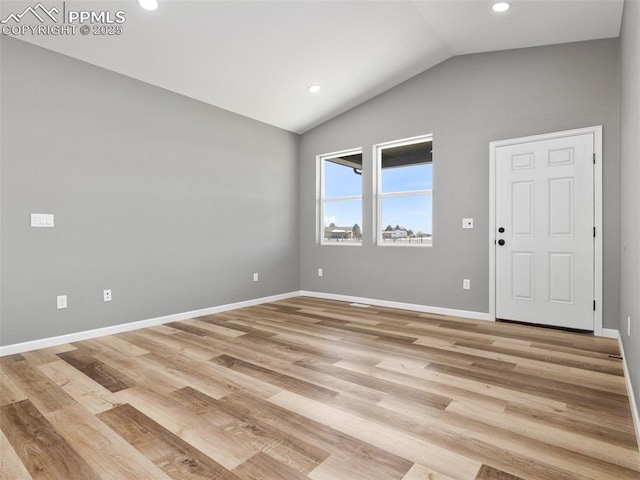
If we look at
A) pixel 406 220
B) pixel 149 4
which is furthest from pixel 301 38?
pixel 406 220

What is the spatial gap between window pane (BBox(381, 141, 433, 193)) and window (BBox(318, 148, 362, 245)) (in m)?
0.45

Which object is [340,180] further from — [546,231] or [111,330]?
[111,330]

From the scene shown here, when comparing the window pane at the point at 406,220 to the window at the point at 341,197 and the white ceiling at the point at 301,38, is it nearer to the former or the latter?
the window at the point at 341,197

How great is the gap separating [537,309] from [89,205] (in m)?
4.72

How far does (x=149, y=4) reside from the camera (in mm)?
2832

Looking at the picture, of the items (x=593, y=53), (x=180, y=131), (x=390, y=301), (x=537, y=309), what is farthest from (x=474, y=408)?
(x=180, y=131)

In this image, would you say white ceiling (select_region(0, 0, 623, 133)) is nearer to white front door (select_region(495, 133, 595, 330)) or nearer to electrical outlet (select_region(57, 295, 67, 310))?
white front door (select_region(495, 133, 595, 330))

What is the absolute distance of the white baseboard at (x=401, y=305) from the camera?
419cm

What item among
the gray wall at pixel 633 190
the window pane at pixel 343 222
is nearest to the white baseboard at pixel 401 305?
the window pane at pixel 343 222

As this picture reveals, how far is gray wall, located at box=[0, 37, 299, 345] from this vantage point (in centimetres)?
303

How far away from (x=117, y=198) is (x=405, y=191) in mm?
3477

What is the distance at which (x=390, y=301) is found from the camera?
4.86 m

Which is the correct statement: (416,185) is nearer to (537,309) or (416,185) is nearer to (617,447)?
(537,309)

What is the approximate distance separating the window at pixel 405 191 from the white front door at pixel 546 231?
2.93ft
